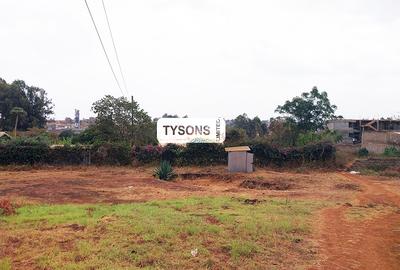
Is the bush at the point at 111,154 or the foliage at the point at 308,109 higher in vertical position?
the foliage at the point at 308,109

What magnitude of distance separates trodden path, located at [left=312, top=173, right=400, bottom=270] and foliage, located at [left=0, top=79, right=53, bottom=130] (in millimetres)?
50356

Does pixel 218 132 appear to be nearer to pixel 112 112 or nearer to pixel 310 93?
pixel 112 112

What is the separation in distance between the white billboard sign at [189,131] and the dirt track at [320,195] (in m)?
2.95

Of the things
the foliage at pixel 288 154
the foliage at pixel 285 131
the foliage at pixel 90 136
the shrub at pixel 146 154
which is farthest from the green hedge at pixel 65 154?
the foliage at pixel 285 131

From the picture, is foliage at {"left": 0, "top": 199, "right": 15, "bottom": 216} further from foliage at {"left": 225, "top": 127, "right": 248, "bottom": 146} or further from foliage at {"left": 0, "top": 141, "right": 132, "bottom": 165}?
Result: foliage at {"left": 225, "top": 127, "right": 248, "bottom": 146}

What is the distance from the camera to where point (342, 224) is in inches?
434

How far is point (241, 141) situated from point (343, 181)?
8806 millimetres

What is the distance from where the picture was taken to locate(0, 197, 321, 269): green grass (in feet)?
23.4

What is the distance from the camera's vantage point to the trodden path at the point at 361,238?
25.4 ft

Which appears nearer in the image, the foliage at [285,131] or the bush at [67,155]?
the bush at [67,155]

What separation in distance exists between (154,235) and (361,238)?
459 cm

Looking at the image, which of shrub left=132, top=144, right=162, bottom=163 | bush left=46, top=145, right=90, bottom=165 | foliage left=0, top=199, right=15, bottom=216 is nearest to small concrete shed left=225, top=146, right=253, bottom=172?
shrub left=132, top=144, right=162, bottom=163

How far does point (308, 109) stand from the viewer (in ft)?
150

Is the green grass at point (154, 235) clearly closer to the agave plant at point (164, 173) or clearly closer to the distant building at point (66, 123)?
the agave plant at point (164, 173)
